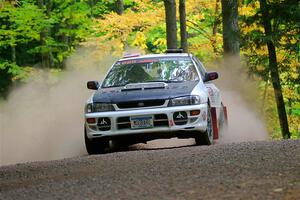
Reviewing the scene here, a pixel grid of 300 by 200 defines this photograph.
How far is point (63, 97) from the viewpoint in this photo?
25.6m

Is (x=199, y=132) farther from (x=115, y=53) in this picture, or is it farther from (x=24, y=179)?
(x=115, y=53)

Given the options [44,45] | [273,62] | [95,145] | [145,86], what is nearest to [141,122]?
[145,86]

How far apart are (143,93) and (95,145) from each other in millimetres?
Result: 1321

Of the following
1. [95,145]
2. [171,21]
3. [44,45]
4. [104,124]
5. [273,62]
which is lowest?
[95,145]

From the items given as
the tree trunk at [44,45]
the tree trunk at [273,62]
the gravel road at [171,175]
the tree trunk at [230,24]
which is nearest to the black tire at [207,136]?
the gravel road at [171,175]

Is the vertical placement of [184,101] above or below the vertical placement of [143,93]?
below

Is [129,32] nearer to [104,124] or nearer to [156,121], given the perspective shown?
[104,124]

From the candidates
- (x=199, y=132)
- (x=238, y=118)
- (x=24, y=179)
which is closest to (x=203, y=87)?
(x=199, y=132)

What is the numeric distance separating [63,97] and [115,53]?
345 centimetres

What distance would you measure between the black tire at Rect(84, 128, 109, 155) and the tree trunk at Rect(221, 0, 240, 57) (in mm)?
9279

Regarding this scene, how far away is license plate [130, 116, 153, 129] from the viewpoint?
1039 centimetres

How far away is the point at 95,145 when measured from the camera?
11.0 m

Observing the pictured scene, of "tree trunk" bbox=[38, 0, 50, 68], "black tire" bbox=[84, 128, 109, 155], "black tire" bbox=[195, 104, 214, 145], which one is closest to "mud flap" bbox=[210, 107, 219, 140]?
"black tire" bbox=[195, 104, 214, 145]

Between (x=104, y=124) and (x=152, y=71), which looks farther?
(x=152, y=71)
